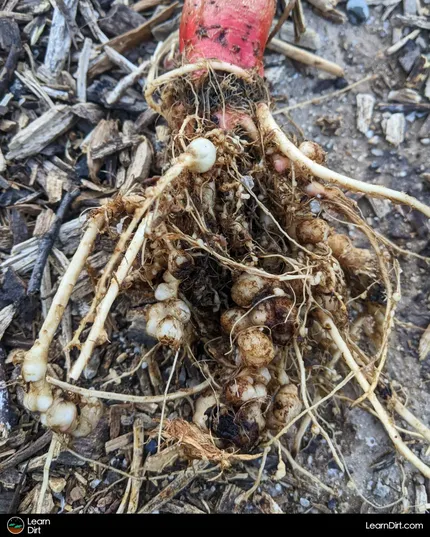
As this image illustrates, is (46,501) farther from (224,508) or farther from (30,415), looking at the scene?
(224,508)

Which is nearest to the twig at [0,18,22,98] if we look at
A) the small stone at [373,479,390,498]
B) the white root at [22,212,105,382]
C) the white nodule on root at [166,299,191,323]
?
the white root at [22,212,105,382]

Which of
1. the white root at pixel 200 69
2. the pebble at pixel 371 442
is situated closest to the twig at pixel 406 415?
the pebble at pixel 371 442

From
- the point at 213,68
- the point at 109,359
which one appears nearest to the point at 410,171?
the point at 213,68

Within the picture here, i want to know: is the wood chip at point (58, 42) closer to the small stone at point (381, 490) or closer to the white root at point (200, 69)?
the white root at point (200, 69)

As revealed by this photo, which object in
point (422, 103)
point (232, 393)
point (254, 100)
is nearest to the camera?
point (232, 393)

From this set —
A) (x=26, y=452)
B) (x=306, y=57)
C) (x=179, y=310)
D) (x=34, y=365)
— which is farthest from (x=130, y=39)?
(x=26, y=452)

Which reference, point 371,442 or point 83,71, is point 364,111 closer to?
point 83,71
